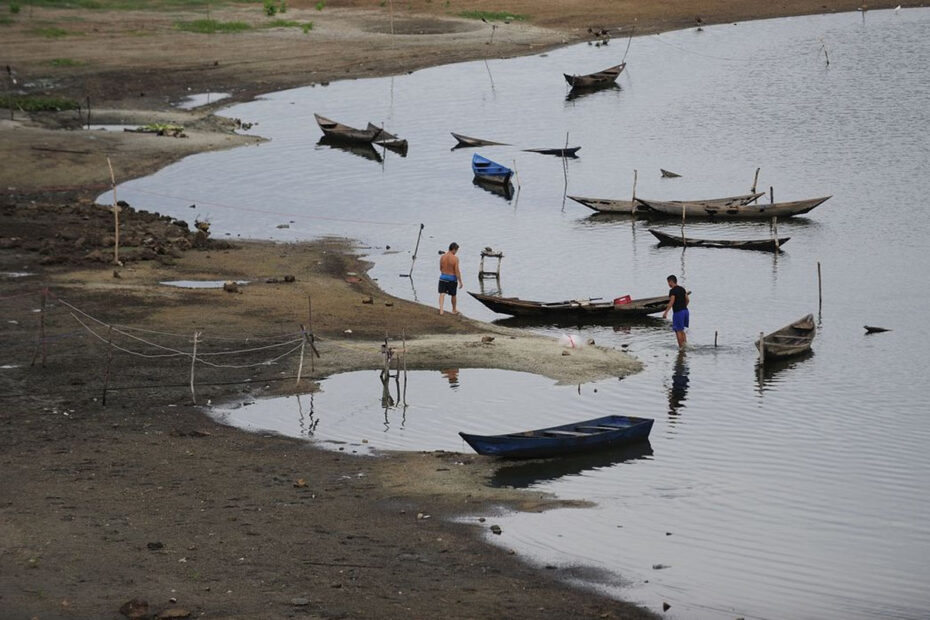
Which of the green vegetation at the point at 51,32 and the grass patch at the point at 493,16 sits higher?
the grass patch at the point at 493,16

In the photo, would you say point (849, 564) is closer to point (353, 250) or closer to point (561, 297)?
point (561, 297)

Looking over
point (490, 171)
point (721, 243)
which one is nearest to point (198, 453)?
point (721, 243)

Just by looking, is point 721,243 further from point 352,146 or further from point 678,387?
point 352,146

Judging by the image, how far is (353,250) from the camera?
37594mm

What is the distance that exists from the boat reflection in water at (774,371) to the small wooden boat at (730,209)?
1427 cm

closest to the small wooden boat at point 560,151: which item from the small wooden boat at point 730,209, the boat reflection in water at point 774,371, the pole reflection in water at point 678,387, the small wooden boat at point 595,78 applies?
the small wooden boat at point 730,209

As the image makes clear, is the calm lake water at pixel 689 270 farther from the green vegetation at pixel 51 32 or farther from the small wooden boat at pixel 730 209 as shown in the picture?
the green vegetation at pixel 51 32

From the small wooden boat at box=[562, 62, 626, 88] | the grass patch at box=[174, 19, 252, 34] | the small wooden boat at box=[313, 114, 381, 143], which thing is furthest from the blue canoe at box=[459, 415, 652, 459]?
the grass patch at box=[174, 19, 252, 34]

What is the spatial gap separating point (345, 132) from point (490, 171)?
380 inches

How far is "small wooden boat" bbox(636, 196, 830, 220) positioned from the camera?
41.7m

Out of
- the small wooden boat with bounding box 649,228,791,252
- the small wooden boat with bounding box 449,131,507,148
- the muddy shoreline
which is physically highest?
the small wooden boat with bounding box 449,131,507,148

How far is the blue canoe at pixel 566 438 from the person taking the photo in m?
20.0

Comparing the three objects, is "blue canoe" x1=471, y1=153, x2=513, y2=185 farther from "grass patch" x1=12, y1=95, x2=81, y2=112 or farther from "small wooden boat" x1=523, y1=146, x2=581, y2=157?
"grass patch" x1=12, y1=95, x2=81, y2=112

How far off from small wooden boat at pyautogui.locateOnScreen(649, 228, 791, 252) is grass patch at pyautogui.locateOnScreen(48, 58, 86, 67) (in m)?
33.6
